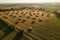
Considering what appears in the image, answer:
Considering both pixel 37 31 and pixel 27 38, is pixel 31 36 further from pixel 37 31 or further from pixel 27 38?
pixel 37 31

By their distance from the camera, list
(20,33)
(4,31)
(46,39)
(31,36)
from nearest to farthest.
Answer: (46,39) < (31,36) < (20,33) < (4,31)

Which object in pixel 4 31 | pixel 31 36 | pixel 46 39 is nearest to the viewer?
pixel 46 39

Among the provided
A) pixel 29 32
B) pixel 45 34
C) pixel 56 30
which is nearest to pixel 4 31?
pixel 29 32

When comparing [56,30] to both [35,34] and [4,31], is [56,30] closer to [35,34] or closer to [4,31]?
[35,34]

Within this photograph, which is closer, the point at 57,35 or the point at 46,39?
the point at 46,39

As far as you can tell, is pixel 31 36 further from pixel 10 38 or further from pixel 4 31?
pixel 4 31

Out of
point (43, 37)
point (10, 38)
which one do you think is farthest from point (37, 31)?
point (10, 38)

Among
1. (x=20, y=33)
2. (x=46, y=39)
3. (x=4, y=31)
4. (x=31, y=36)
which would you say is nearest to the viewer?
(x=46, y=39)

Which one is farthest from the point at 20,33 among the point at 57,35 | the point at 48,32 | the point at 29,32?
the point at 57,35

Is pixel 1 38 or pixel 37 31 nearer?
pixel 1 38
